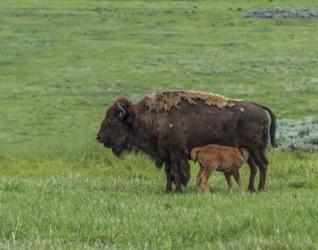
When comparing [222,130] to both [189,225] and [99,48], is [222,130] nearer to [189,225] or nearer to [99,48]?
[189,225]

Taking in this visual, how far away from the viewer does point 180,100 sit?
1470 centimetres

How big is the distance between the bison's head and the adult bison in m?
0.22

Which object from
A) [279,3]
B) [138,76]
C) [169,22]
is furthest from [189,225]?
[279,3]

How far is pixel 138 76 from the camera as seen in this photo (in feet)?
105

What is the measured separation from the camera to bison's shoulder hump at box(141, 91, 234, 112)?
14520mm

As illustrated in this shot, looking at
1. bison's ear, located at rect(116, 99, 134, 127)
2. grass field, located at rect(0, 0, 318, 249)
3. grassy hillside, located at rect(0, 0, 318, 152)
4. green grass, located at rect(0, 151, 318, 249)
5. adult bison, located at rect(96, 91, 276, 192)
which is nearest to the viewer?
green grass, located at rect(0, 151, 318, 249)

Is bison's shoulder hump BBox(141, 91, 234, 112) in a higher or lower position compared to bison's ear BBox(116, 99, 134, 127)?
higher

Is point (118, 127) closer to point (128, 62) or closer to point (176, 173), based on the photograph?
point (176, 173)

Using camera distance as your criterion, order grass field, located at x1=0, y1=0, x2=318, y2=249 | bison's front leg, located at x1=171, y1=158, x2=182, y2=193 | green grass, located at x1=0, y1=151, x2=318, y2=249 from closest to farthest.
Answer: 1. green grass, located at x1=0, y1=151, x2=318, y2=249
2. grass field, located at x1=0, y1=0, x2=318, y2=249
3. bison's front leg, located at x1=171, y1=158, x2=182, y2=193

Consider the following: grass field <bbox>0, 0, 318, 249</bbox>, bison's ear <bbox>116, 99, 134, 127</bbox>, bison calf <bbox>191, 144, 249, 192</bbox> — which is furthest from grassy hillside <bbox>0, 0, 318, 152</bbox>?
bison calf <bbox>191, 144, 249, 192</bbox>

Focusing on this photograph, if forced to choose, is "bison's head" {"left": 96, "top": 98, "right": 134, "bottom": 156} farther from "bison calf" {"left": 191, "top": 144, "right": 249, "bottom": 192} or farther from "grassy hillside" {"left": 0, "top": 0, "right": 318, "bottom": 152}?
"grassy hillside" {"left": 0, "top": 0, "right": 318, "bottom": 152}

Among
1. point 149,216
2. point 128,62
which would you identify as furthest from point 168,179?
point 128,62

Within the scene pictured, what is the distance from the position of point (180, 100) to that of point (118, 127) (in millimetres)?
1388

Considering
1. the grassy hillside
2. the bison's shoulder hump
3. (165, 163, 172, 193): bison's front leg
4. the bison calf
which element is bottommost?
the grassy hillside
